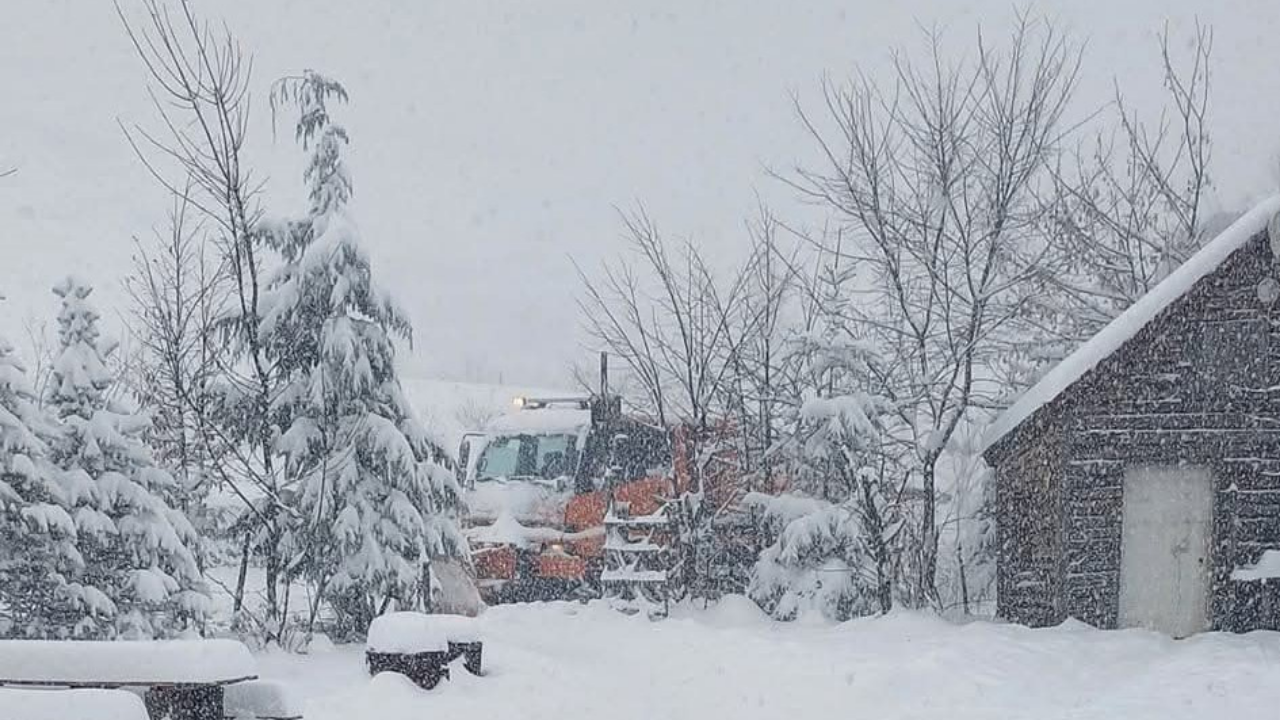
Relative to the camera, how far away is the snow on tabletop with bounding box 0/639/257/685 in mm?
5887

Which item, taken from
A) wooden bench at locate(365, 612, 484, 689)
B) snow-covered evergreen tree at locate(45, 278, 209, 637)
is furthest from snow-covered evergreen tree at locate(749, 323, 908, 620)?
wooden bench at locate(365, 612, 484, 689)

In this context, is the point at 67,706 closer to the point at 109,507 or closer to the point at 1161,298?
the point at 1161,298

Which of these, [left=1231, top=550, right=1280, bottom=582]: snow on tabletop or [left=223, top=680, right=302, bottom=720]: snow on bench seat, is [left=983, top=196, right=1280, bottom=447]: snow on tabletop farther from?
[left=223, top=680, right=302, bottom=720]: snow on bench seat

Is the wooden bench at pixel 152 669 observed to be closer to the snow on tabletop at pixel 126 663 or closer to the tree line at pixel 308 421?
the snow on tabletop at pixel 126 663

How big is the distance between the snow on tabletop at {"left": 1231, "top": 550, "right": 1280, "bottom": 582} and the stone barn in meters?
0.02

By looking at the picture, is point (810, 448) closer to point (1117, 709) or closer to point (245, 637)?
point (245, 637)

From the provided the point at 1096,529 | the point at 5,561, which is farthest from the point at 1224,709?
the point at 5,561

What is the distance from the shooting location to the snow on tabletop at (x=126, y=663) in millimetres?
5887

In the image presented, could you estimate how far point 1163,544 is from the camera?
576 inches

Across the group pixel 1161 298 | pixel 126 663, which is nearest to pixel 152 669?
pixel 126 663

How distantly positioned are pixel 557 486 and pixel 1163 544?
7966mm

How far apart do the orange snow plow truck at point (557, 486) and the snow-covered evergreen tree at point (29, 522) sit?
5274 millimetres

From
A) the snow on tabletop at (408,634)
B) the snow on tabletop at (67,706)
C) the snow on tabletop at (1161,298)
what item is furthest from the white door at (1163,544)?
the snow on tabletop at (67,706)

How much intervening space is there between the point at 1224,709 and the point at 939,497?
1234cm
